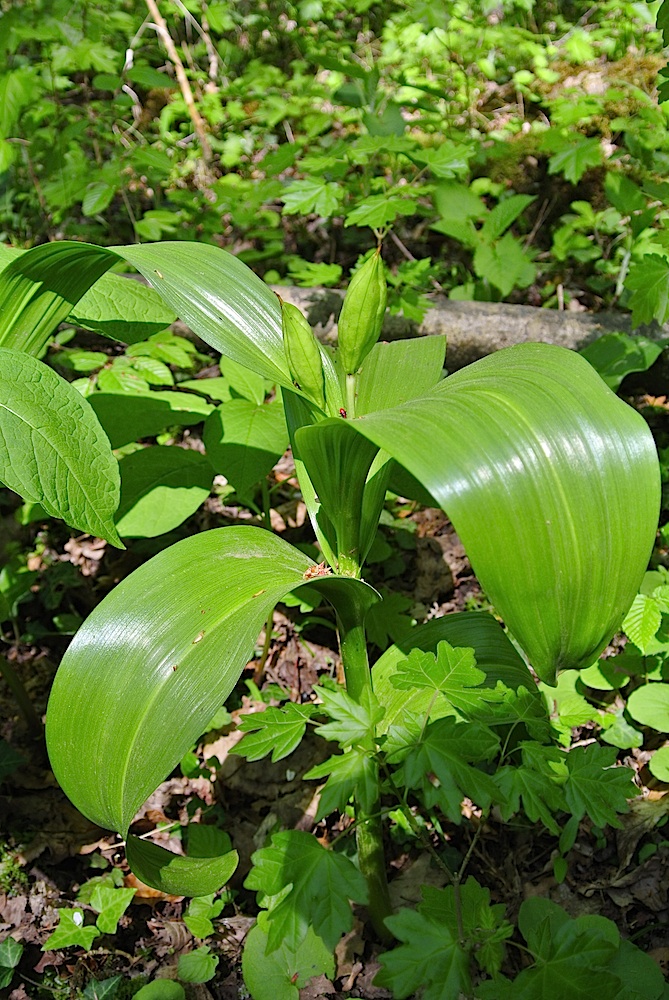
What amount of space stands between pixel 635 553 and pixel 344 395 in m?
0.65

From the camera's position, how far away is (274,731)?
3.66 ft

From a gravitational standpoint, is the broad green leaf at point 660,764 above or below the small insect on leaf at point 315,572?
below

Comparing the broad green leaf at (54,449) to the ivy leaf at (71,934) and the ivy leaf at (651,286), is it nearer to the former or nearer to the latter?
the ivy leaf at (71,934)

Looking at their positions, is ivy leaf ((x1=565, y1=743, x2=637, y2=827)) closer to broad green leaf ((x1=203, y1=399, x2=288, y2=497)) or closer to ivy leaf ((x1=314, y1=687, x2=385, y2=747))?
ivy leaf ((x1=314, y1=687, x2=385, y2=747))

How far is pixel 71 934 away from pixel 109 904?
91 mm

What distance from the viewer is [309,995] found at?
4.58ft

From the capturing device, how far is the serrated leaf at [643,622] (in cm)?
157

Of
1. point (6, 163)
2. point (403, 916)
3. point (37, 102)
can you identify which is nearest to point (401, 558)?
point (403, 916)

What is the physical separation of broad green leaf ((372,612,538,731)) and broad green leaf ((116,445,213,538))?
2.07ft

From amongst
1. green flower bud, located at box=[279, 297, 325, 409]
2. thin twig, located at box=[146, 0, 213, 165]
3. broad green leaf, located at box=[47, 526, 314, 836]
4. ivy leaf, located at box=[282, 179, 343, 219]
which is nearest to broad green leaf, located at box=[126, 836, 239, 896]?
broad green leaf, located at box=[47, 526, 314, 836]

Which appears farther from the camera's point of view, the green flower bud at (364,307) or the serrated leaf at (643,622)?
the serrated leaf at (643,622)

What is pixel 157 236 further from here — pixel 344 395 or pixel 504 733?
pixel 504 733

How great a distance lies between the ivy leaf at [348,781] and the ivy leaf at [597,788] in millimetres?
316

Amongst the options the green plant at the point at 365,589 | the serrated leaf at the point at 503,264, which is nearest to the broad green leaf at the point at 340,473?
the green plant at the point at 365,589
